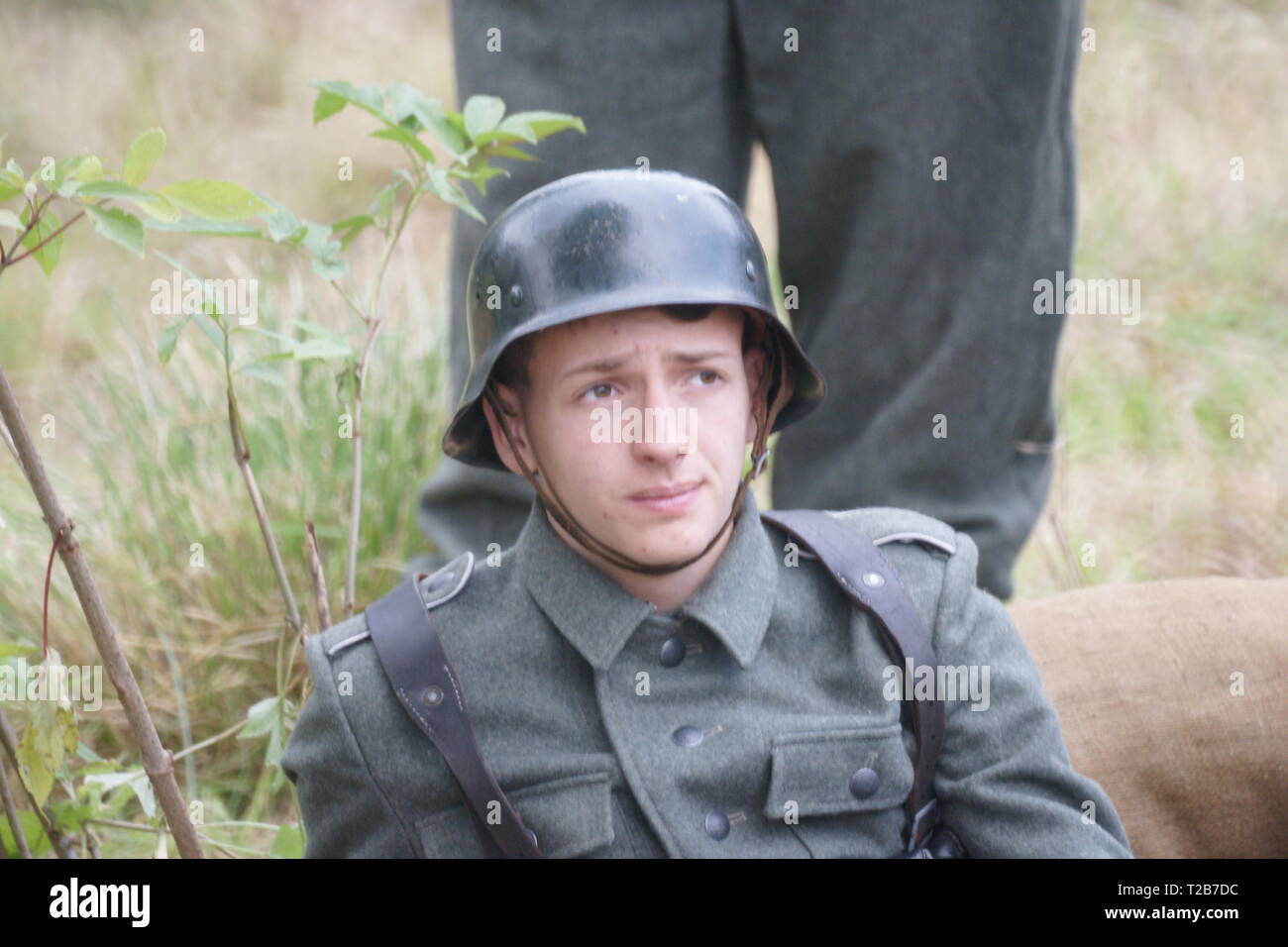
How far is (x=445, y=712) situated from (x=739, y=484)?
52cm

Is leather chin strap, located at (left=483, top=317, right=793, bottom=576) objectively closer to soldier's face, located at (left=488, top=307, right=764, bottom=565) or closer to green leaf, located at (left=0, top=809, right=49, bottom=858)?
soldier's face, located at (left=488, top=307, right=764, bottom=565)

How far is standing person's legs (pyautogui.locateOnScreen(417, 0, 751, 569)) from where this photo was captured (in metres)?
2.99

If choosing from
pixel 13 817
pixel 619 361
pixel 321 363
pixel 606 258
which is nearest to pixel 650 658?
pixel 619 361

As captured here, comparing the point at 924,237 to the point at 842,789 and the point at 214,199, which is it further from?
the point at 214,199

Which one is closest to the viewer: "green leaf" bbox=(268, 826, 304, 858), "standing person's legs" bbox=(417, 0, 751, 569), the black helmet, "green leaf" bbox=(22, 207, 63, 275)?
"green leaf" bbox=(22, 207, 63, 275)

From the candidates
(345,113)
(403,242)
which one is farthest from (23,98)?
(403,242)

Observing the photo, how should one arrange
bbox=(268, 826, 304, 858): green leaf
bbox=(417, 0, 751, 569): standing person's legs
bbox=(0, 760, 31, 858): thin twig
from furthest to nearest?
1. bbox=(417, 0, 751, 569): standing person's legs
2. bbox=(268, 826, 304, 858): green leaf
3. bbox=(0, 760, 31, 858): thin twig

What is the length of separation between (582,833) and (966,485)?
171cm

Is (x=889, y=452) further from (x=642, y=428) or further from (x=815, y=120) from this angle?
(x=642, y=428)

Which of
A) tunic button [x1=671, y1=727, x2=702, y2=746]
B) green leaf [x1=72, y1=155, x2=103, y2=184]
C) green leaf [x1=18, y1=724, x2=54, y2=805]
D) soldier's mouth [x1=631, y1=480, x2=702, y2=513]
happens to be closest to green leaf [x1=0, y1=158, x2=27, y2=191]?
green leaf [x1=72, y1=155, x2=103, y2=184]

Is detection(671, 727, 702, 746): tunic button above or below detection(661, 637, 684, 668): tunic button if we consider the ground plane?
below

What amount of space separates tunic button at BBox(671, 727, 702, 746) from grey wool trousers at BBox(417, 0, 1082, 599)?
127cm

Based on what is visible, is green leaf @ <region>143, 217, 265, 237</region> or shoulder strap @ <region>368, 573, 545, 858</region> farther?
shoulder strap @ <region>368, 573, 545, 858</region>

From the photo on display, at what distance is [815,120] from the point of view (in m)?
3.14
